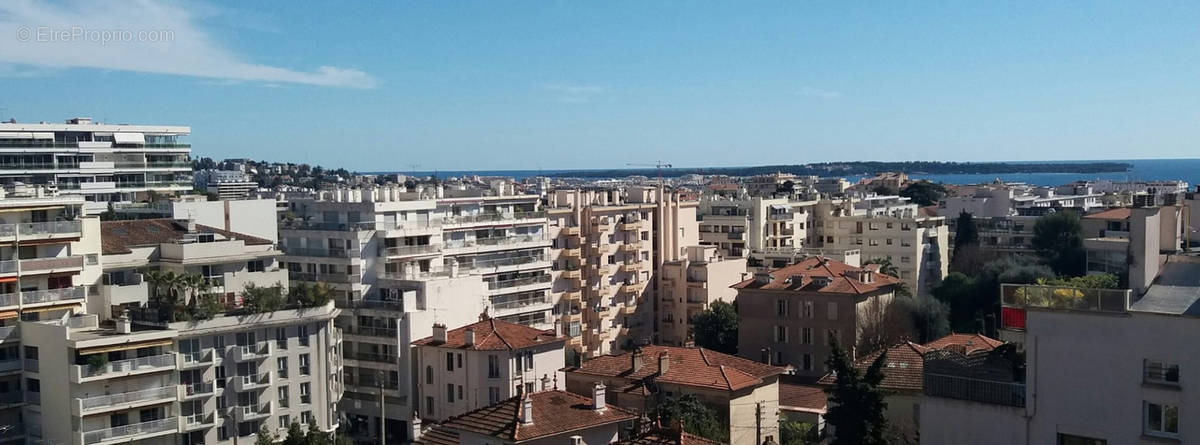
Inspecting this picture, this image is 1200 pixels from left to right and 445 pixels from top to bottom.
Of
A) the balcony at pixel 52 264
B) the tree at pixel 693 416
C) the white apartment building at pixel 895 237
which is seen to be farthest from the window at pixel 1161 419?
the white apartment building at pixel 895 237

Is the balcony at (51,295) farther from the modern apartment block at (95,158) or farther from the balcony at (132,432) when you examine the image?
the modern apartment block at (95,158)

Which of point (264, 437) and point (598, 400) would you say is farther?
point (264, 437)

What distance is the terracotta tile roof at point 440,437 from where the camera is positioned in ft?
113

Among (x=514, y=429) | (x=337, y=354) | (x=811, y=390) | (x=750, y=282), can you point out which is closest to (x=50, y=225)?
(x=337, y=354)

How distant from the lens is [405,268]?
2579 inches

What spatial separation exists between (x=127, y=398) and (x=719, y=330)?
132 feet

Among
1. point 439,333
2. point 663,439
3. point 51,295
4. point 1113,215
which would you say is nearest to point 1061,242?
point 1113,215

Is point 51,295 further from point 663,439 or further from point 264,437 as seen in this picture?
point 663,439

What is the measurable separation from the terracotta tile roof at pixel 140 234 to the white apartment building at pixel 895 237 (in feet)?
185

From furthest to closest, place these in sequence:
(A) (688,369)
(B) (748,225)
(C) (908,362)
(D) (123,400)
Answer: (B) (748,225)
(A) (688,369)
(D) (123,400)
(C) (908,362)

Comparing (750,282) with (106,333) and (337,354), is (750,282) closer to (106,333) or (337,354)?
(337,354)

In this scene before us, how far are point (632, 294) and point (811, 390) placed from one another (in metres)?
31.6

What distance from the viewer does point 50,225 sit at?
158 feet

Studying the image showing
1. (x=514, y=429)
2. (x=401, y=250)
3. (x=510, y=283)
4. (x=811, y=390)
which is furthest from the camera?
(x=510, y=283)
